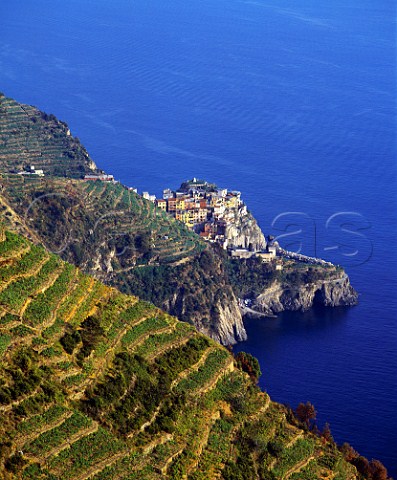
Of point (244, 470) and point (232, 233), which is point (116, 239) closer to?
point (232, 233)

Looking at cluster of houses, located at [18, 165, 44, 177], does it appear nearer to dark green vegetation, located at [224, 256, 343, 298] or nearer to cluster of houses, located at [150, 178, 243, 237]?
cluster of houses, located at [150, 178, 243, 237]

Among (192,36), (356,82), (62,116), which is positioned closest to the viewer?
(62,116)

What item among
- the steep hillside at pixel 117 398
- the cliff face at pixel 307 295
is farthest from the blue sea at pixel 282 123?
the steep hillside at pixel 117 398

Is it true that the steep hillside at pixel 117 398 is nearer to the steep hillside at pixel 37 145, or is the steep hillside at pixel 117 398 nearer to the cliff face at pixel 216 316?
the cliff face at pixel 216 316

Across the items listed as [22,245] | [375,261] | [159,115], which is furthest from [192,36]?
[22,245]

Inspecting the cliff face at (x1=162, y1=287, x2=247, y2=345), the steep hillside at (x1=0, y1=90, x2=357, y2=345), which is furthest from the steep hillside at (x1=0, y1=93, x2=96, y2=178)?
the cliff face at (x1=162, y1=287, x2=247, y2=345)
